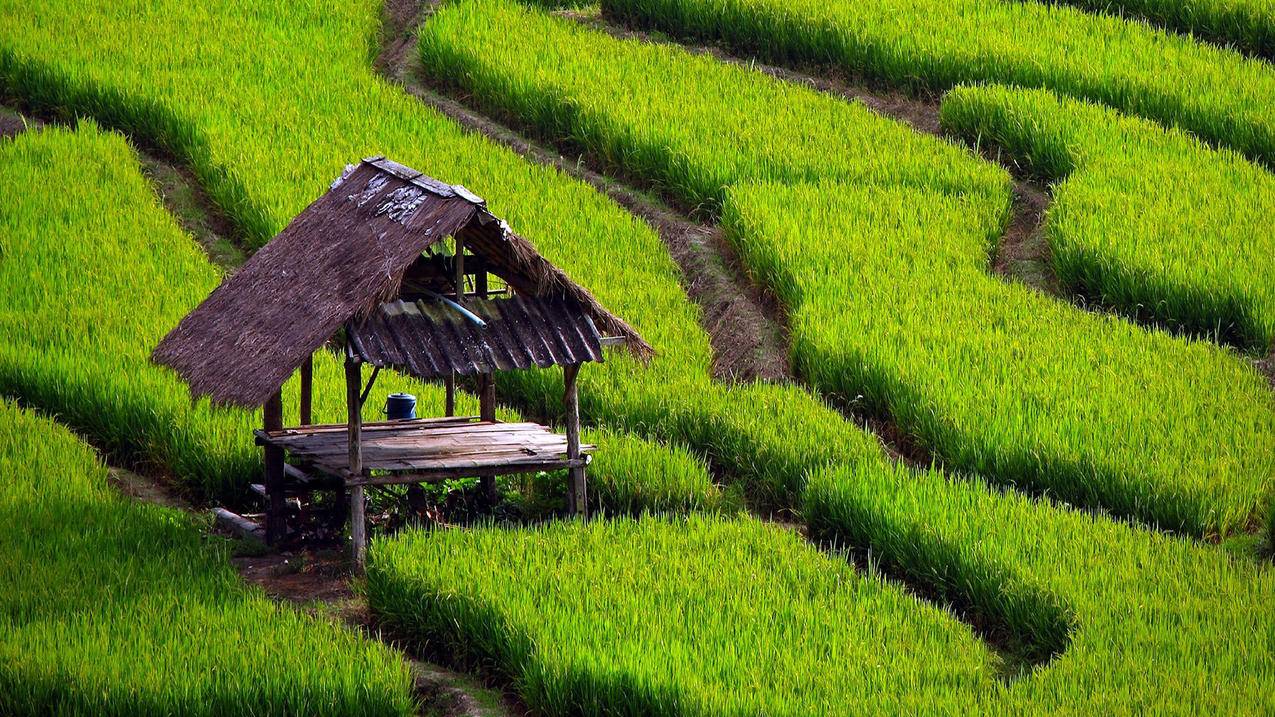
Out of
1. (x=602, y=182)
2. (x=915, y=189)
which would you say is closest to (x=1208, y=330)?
(x=915, y=189)

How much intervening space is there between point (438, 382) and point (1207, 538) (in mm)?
4454

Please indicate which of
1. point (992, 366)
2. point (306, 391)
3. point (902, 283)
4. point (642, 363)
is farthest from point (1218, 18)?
point (306, 391)

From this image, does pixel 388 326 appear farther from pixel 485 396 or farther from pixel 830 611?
pixel 830 611

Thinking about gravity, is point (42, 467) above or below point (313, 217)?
below

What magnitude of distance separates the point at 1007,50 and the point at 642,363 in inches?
262

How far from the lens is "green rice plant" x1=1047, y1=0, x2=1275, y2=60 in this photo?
45.5ft

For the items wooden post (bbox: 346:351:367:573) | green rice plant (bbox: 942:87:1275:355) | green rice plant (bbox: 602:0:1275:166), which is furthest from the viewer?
green rice plant (bbox: 602:0:1275:166)

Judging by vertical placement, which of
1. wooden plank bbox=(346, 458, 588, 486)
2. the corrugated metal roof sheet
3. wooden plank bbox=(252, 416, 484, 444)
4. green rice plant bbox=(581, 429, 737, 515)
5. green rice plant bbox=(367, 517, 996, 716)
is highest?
the corrugated metal roof sheet

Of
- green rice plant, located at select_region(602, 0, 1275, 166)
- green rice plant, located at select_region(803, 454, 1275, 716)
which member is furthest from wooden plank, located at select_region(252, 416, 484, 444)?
green rice plant, located at select_region(602, 0, 1275, 166)

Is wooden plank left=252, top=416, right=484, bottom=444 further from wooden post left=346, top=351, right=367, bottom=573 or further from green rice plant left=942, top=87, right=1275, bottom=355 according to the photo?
green rice plant left=942, top=87, right=1275, bottom=355

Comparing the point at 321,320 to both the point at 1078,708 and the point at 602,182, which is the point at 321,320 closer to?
the point at 1078,708

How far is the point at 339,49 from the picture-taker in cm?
1398

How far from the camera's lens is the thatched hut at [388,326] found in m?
7.13

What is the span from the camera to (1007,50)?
1339 centimetres
